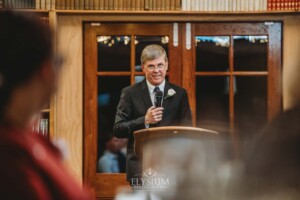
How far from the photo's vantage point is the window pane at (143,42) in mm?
5156

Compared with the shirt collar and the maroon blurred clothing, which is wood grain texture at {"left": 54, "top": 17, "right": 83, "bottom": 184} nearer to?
the shirt collar

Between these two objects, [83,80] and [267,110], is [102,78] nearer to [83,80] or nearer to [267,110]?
[83,80]

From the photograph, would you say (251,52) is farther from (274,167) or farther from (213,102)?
(274,167)

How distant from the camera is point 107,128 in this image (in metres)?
5.23

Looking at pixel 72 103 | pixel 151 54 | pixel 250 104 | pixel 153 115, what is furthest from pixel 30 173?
pixel 250 104

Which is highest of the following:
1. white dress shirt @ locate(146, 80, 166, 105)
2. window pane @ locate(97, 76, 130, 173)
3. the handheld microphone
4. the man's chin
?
the man's chin

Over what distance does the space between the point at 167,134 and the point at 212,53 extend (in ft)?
6.65

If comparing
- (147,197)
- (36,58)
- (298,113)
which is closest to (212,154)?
(298,113)

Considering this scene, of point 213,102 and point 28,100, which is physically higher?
point 28,100

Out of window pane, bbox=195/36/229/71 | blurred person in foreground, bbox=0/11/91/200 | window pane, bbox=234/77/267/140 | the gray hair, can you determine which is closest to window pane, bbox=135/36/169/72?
window pane, bbox=195/36/229/71

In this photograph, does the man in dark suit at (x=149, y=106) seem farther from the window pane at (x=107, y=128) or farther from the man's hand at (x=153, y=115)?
the window pane at (x=107, y=128)

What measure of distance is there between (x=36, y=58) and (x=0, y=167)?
0.20m

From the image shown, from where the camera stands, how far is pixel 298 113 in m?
1.83

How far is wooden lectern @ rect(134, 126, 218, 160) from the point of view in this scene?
125 inches
